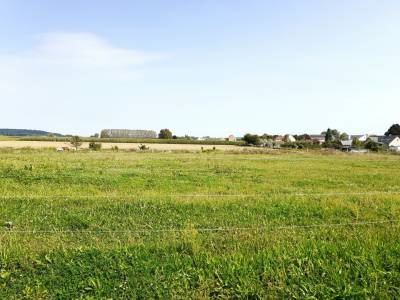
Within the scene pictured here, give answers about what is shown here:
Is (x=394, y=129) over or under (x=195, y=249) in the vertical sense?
over

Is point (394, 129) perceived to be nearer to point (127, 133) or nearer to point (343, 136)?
point (343, 136)

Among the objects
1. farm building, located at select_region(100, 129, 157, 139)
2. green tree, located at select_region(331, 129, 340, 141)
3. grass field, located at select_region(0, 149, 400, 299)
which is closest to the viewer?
grass field, located at select_region(0, 149, 400, 299)

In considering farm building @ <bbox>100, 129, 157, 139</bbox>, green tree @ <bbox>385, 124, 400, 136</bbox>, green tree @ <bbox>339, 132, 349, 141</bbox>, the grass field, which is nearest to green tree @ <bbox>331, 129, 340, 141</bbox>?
green tree @ <bbox>339, 132, 349, 141</bbox>

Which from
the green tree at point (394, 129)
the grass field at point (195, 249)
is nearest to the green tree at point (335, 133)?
the green tree at point (394, 129)

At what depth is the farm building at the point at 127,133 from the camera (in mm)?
159087

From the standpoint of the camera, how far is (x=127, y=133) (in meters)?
164

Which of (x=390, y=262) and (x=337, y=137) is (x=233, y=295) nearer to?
(x=390, y=262)

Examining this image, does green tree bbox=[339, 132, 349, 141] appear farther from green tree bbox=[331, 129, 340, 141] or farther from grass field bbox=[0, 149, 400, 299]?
grass field bbox=[0, 149, 400, 299]

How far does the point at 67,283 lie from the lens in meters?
5.84

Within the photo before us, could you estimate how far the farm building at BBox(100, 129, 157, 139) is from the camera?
522ft

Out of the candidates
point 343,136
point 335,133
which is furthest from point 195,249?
point 343,136

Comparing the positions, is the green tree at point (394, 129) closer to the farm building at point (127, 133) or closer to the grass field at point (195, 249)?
the farm building at point (127, 133)

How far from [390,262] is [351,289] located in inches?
49.2

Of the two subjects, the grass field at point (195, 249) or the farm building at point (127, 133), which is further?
the farm building at point (127, 133)
